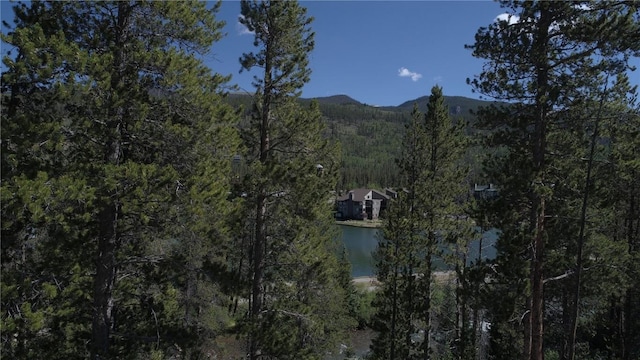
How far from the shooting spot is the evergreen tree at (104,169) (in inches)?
241

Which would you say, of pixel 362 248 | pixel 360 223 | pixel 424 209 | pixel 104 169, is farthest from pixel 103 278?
pixel 360 223

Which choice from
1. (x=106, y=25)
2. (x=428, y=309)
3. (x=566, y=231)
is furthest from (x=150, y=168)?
(x=428, y=309)

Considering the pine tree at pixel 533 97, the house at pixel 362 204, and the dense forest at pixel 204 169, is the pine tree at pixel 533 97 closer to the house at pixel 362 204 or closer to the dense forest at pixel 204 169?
the dense forest at pixel 204 169

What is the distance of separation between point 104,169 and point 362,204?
92.1 m

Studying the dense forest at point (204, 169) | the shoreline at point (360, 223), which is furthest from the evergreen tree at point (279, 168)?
the shoreline at point (360, 223)

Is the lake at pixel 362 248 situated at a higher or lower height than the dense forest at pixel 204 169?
lower

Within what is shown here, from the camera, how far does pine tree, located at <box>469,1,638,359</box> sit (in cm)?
860

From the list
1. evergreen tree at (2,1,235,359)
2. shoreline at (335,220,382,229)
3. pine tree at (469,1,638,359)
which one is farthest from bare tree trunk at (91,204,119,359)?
shoreline at (335,220,382,229)

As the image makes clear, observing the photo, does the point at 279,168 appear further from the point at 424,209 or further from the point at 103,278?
the point at 424,209

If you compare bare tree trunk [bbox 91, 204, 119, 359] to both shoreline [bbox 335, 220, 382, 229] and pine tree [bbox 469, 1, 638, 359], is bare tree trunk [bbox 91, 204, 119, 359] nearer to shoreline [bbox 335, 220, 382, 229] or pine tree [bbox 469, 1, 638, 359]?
pine tree [bbox 469, 1, 638, 359]

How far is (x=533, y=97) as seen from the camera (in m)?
9.25

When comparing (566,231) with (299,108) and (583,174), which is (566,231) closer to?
(583,174)

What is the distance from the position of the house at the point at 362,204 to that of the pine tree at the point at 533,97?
87.4 m

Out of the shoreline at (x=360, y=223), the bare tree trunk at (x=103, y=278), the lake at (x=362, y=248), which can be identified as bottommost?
the shoreline at (x=360, y=223)
